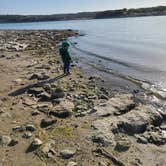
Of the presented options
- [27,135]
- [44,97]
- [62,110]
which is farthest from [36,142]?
[44,97]

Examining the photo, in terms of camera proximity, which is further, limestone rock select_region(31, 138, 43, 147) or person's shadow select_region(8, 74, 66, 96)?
person's shadow select_region(8, 74, 66, 96)

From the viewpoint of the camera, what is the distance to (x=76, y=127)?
10.7m

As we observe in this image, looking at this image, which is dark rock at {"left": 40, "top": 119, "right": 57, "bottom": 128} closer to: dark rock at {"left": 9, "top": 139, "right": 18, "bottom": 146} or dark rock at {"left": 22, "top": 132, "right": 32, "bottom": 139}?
dark rock at {"left": 22, "top": 132, "right": 32, "bottom": 139}

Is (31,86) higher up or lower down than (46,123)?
lower down

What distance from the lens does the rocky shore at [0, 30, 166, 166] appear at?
873 cm

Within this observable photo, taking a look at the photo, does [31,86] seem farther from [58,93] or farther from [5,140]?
[5,140]

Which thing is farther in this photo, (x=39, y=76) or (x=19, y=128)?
(x=39, y=76)

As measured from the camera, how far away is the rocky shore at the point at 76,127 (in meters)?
8.73

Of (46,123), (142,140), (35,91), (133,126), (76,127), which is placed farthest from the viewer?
(35,91)

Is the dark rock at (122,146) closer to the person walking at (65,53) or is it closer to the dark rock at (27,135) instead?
the dark rock at (27,135)

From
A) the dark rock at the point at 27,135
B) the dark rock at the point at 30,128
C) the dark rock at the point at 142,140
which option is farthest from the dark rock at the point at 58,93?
the dark rock at the point at 142,140

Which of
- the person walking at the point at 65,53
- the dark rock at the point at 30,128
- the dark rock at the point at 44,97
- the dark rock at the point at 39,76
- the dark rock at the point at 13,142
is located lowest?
the dark rock at the point at 39,76

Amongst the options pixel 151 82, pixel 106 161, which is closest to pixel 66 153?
pixel 106 161

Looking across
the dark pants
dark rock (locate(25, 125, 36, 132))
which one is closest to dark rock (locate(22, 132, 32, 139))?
dark rock (locate(25, 125, 36, 132))
